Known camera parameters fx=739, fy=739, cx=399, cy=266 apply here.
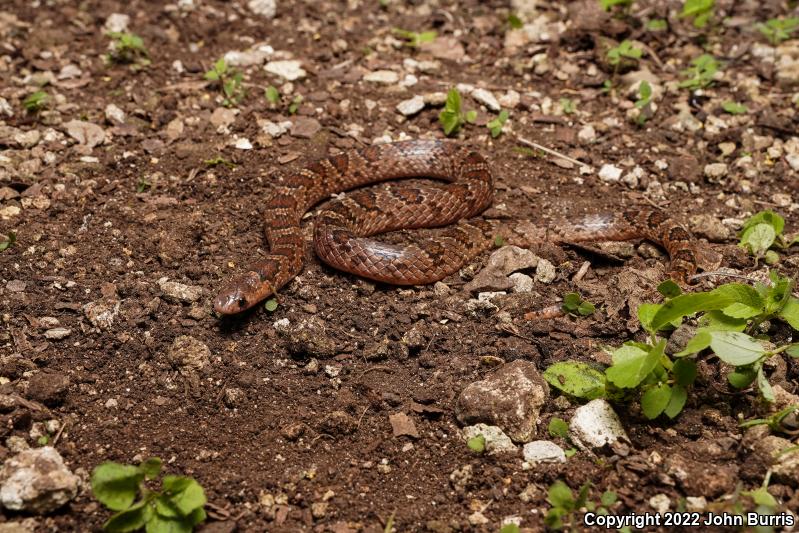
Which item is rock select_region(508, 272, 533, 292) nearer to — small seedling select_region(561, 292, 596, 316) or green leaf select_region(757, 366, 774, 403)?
small seedling select_region(561, 292, 596, 316)

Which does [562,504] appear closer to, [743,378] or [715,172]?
[743,378]

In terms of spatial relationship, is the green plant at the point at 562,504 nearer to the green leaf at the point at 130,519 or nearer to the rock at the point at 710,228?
the green leaf at the point at 130,519

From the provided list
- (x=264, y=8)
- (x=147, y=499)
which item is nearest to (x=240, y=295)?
(x=147, y=499)

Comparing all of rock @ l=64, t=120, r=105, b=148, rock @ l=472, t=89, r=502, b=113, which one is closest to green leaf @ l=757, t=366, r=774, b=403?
rock @ l=472, t=89, r=502, b=113

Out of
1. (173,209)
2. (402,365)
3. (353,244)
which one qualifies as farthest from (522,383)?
(173,209)

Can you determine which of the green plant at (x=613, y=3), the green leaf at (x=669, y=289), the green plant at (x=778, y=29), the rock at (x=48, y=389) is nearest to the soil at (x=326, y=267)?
the rock at (x=48, y=389)

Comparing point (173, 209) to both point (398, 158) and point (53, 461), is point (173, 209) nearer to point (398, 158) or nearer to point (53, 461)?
point (398, 158)

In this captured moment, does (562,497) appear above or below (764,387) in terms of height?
below
